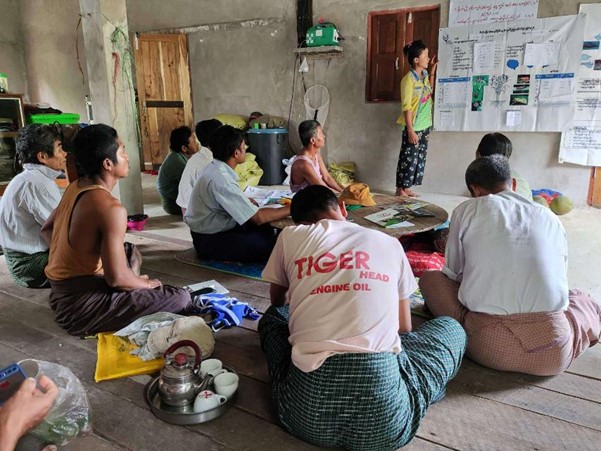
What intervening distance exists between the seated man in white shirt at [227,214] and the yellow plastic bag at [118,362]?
1124 mm

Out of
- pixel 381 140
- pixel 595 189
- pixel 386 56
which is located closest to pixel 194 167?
pixel 381 140

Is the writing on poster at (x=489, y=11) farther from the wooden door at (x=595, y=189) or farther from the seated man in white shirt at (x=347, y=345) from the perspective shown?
the seated man in white shirt at (x=347, y=345)

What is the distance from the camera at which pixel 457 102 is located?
17.6ft

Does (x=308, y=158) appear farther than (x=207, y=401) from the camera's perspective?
Yes

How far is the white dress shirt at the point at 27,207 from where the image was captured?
269 cm

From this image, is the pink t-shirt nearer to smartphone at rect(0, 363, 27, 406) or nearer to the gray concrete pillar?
smartphone at rect(0, 363, 27, 406)

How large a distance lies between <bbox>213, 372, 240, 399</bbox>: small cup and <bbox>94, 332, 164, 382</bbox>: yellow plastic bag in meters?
0.36

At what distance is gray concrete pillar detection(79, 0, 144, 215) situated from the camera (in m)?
4.33

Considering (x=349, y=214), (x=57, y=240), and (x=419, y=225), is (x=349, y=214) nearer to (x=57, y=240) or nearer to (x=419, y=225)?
(x=419, y=225)

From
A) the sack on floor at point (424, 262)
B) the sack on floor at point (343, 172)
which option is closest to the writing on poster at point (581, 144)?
the sack on floor at point (343, 172)

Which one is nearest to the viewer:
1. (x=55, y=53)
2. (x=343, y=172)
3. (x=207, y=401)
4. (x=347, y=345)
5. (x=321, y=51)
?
(x=347, y=345)

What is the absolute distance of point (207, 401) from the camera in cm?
168

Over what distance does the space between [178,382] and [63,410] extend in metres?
0.38

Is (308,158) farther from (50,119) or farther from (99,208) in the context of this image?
(50,119)
